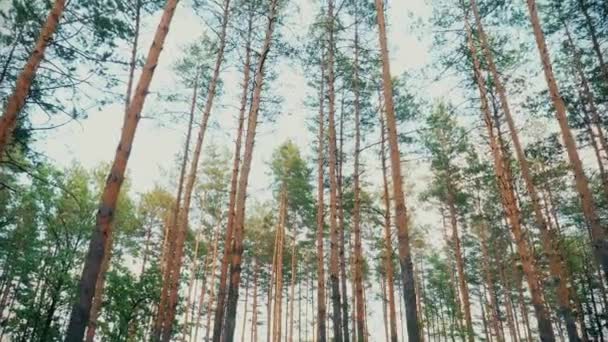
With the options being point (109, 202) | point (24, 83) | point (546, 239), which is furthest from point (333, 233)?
point (24, 83)

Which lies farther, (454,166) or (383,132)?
(454,166)

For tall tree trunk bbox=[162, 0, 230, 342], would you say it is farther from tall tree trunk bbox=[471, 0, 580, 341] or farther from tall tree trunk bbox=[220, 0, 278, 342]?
tall tree trunk bbox=[471, 0, 580, 341]

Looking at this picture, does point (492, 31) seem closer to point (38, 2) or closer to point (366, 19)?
point (366, 19)

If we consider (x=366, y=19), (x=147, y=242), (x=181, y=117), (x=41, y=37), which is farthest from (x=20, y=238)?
(x=366, y=19)

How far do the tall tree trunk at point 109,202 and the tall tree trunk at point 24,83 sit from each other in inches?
104

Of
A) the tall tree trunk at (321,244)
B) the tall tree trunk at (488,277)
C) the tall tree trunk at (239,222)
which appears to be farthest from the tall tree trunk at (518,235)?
the tall tree trunk at (488,277)

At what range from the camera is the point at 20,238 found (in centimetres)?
1980

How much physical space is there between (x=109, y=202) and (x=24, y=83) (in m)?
3.94

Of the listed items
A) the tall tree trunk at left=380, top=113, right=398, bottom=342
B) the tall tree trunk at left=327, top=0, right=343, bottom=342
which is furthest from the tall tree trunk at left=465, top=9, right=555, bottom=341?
the tall tree trunk at left=327, top=0, right=343, bottom=342

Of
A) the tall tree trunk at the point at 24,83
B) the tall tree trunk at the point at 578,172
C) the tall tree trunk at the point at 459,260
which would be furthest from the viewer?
the tall tree trunk at the point at 459,260

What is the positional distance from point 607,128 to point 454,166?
6068mm

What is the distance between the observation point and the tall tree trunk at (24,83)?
249 inches

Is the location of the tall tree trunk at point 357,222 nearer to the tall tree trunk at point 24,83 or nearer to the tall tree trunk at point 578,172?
the tall tree trunk at point 578,172

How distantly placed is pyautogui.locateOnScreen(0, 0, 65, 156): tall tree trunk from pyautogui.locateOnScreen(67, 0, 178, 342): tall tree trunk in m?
2.65
